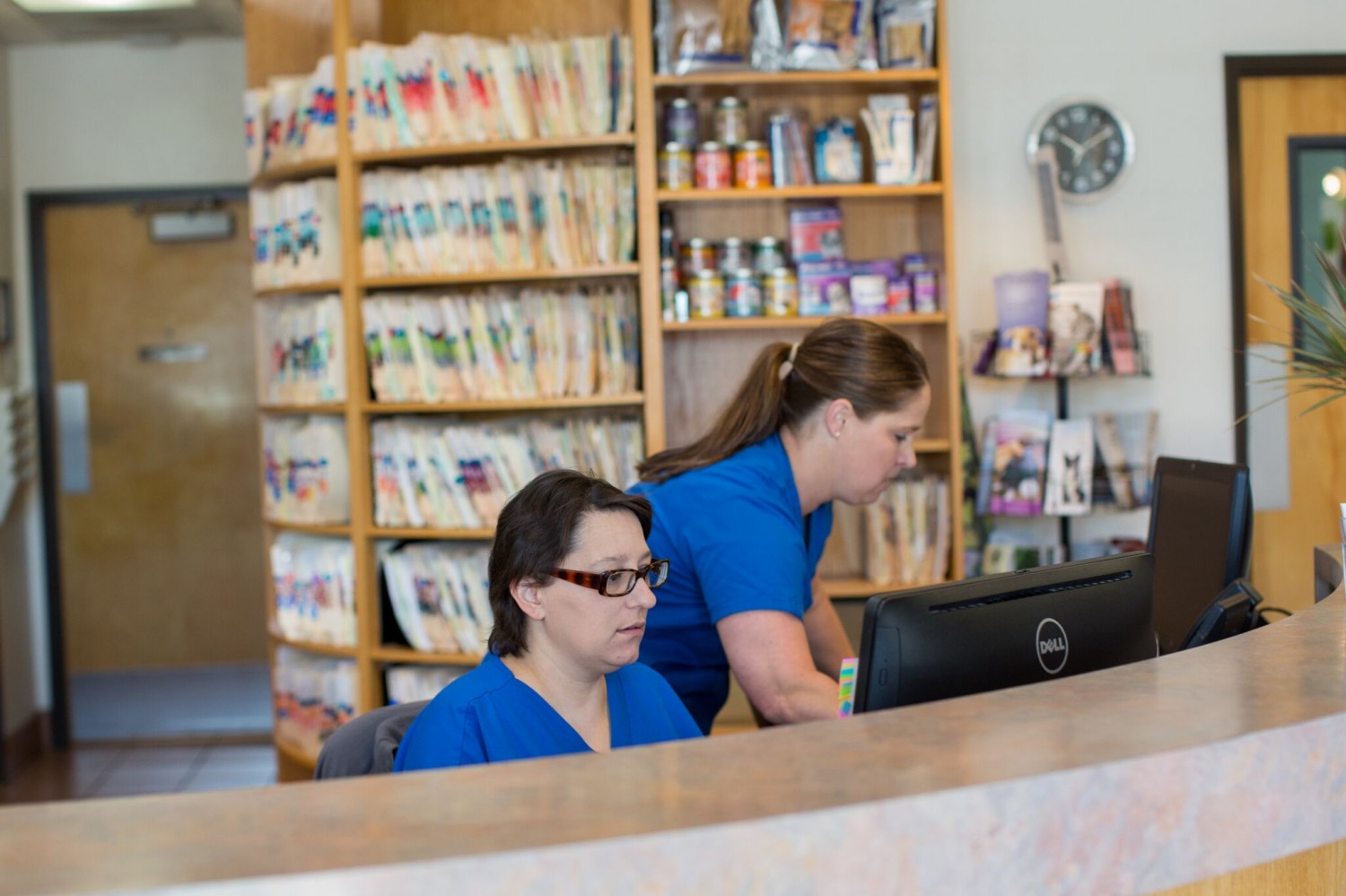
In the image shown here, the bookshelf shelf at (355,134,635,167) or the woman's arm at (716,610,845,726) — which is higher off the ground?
the bookshelf shelf at (355,134,635,167)

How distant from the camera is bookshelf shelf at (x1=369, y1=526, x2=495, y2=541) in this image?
3.46m

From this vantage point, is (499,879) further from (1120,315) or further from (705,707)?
(1120,315)

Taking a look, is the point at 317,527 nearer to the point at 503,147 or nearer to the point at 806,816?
the point at 503,147

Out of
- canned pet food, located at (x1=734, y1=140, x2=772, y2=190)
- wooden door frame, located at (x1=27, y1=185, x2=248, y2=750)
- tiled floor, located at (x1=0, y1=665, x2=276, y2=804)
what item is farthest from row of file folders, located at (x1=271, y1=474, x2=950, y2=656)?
wooden door frame, located at (x1=27, y1=185, x2=248, y2=750)

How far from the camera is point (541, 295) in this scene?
11.4ft

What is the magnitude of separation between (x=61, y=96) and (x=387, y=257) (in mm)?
2562

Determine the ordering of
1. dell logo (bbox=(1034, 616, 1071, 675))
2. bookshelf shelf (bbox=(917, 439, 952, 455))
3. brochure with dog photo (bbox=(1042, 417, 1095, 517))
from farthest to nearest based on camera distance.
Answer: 1. brochure with dog photo (bbox=(1042, 417, 1095, 517))
2. bookshelf shelf (bbox=(917, 439, 952, 455))
3. dell logo (bbox=(1034, 616, 1071, 675))

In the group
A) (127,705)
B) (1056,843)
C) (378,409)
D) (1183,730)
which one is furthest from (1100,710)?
(127,705)

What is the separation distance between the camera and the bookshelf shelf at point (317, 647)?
11.9 feet

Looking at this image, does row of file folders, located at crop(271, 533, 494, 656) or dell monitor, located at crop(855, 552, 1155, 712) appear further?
row of file folders, located at crop(271, 533, 494, 656)

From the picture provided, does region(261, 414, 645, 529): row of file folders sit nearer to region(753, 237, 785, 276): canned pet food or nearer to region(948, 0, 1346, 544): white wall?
region(753, 237, 785, 276): canned pet food

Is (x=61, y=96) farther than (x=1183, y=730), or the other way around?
(x=61, y=96)

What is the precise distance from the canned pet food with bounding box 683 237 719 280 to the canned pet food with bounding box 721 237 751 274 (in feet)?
0.10

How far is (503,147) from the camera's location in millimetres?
3406
